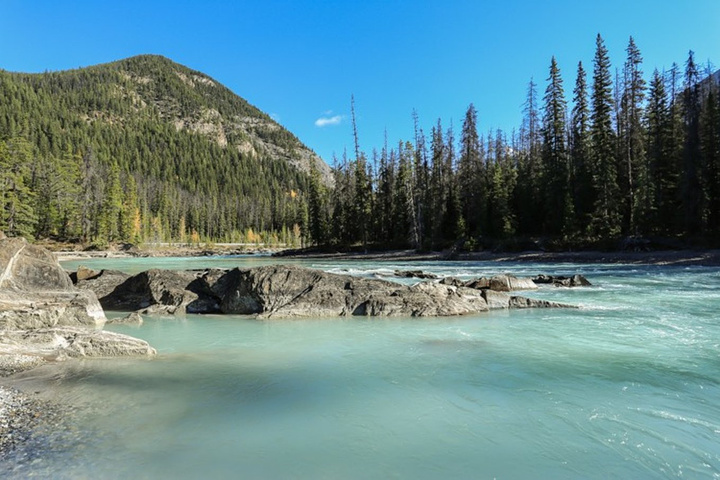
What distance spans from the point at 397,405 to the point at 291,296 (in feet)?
28.1

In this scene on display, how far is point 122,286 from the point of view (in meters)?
16.2

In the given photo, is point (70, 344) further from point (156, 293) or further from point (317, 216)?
point (317, 216)

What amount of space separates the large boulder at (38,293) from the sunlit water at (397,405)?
2366 mm

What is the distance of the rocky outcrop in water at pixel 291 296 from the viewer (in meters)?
13.5

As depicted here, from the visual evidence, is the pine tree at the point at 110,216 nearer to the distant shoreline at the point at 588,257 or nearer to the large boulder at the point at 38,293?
the distant shoreline at the point at 588,257

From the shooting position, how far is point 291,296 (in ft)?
46.1

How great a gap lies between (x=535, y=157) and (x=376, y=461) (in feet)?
190

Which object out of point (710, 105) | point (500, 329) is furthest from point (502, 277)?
point (710, 105)

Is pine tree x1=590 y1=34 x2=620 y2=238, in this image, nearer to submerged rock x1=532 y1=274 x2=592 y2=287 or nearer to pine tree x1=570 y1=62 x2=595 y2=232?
pine tree x1=570 y1=62 x2=595 y2=232

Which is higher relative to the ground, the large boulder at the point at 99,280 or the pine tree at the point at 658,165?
the pine tree at the point at 658,165

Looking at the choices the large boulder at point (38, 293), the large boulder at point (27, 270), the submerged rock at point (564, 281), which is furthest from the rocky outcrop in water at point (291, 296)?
the submerged rock at point (564, 281)

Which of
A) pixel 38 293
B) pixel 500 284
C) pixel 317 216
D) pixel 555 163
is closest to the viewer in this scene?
pixel 38 293

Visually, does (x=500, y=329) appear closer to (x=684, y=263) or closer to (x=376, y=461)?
(x=376, y=461)

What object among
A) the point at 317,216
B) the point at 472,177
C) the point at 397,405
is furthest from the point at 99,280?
the point at 317,216
